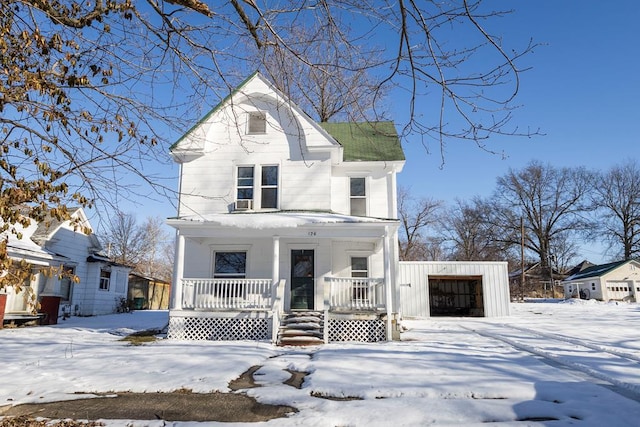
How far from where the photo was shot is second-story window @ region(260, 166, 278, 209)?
44.4 feet

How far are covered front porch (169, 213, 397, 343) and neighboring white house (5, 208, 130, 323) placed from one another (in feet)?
17.9

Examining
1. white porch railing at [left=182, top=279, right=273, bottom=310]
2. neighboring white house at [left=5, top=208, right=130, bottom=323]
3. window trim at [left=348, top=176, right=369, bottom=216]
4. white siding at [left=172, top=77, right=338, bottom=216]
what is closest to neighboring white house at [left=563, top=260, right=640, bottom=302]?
window trim at [left=348, top=176, right=369, bottom=216]

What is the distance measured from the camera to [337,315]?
11.2 meters

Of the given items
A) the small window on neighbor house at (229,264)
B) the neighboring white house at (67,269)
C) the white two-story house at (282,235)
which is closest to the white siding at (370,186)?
the white two-story house at (282,235)

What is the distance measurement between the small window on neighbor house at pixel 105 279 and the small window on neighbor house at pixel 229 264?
9735 millimetres

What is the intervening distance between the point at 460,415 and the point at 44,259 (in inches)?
640

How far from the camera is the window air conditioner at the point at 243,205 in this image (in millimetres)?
13312

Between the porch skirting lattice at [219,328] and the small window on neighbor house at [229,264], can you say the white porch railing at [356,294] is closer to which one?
the porch skirting lattice at [219,328]

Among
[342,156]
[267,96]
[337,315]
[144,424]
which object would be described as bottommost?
[144,424]

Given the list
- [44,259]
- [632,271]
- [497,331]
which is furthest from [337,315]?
[632,271]

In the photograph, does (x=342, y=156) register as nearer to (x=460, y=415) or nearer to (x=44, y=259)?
(x=460, y=415)

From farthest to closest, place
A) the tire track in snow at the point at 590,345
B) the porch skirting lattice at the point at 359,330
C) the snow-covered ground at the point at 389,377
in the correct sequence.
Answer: the porch skirting lattice at the point at 359,330
the tire track in snow at the point at 590,345
the snow-covered ground at the point at 389,377

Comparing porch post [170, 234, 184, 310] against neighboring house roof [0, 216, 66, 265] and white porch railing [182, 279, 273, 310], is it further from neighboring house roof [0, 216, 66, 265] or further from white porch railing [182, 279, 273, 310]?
neighboring house roof [0, 216, 66, 265]

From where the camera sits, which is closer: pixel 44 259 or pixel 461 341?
pixel 461 341
